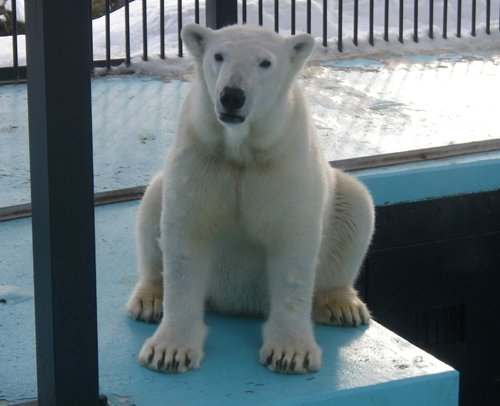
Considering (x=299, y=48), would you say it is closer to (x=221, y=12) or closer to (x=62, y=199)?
(x=62, y=199)

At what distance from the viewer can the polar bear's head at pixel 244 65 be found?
2793 mm

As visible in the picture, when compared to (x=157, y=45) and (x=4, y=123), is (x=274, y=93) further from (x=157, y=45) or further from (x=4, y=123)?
(x=157, y=45)

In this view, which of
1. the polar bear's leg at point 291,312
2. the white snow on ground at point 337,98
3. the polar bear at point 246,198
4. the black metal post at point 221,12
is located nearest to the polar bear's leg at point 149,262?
the polar bear at point 246,198

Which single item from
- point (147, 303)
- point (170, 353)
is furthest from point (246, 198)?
point (147, 303)

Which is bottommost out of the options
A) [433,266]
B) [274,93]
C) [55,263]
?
[433,266]

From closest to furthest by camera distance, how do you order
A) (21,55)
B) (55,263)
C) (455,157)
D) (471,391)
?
(55,263)
(455,157)
(471,391)
(21,55)

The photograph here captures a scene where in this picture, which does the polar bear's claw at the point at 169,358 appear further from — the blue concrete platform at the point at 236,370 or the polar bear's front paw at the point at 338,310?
the polar bear's front paw at the point at 338,310

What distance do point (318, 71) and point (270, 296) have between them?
3824mm

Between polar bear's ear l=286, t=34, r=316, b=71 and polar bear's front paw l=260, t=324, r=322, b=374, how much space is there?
0.76m

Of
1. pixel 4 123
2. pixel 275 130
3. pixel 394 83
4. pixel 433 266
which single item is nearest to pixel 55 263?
pixel 275 130

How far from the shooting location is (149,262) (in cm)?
334

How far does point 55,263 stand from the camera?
2.49 meters

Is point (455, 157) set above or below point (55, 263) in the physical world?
below

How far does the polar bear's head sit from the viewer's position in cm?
279
